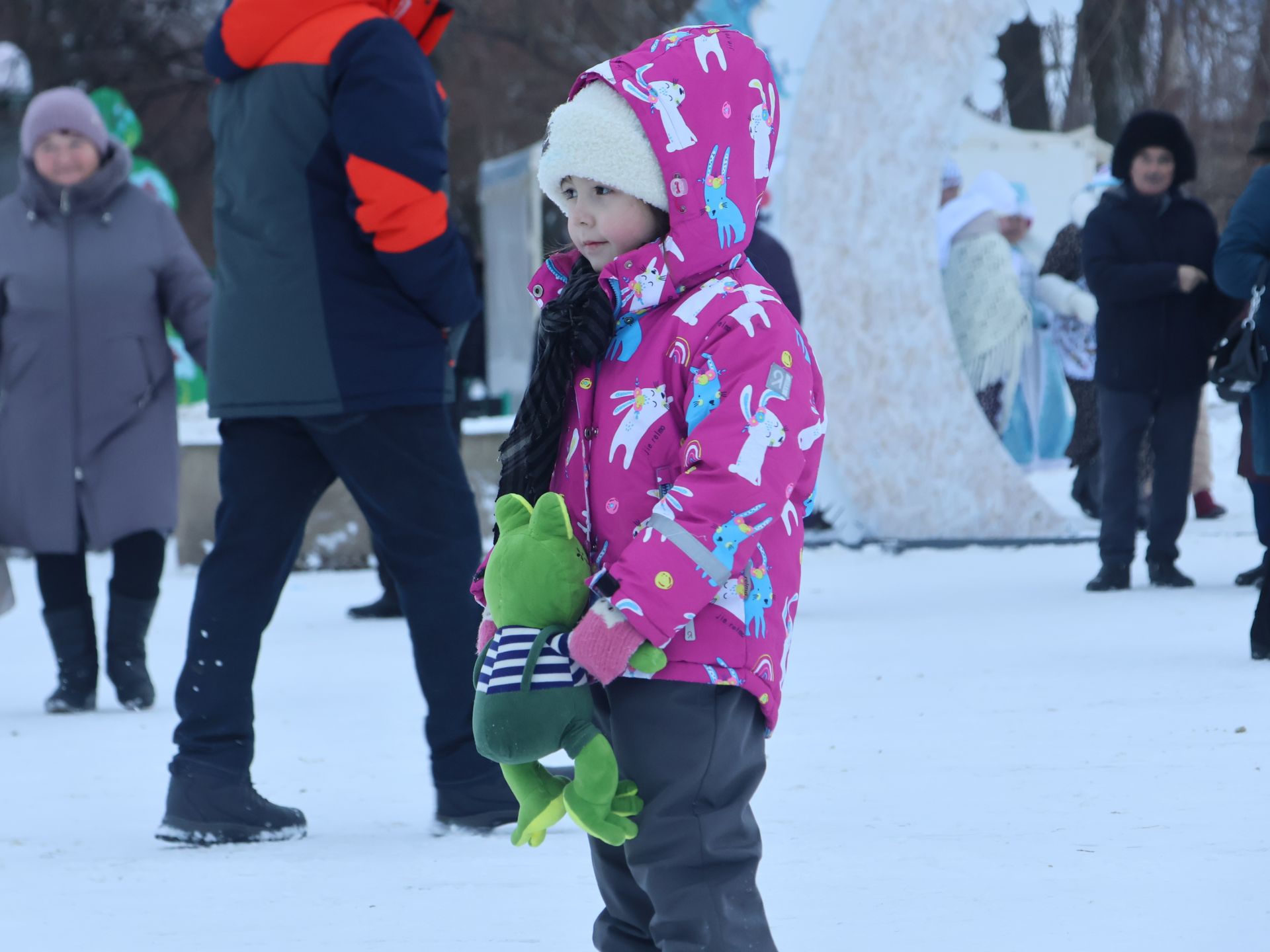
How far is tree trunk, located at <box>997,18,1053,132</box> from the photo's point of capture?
16.8m

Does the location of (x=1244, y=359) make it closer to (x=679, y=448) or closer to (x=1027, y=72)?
(x=679, y=448)

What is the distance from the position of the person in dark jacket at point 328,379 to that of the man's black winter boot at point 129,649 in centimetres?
147

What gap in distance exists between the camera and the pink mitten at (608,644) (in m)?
2.03

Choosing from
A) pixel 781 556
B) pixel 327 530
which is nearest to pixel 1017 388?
pixel 327 530

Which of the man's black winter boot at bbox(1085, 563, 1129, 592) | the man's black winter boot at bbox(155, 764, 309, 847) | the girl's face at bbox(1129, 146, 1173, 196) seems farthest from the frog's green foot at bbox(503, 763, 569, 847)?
the girl's face at bbox(1129, 146, 1173, 196)

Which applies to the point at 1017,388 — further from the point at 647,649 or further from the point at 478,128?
the point at 478,128

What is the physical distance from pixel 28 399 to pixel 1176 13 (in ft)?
39.3

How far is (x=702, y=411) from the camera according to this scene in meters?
2.09

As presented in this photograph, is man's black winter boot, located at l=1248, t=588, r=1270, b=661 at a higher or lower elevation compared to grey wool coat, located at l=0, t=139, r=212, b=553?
lower

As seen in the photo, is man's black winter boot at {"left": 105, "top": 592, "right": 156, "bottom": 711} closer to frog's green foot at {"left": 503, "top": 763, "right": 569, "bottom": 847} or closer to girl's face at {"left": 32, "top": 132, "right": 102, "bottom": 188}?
girl's face at {"left": 32, "top": 132, "right": 102, "bottom": 188}

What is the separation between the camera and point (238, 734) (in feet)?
11.3

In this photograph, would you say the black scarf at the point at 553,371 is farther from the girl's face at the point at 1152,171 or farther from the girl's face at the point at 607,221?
the girl's face at the point at 1152,171

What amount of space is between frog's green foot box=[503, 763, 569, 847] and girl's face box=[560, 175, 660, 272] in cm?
64

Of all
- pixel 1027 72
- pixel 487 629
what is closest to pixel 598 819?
pixel 487 629
